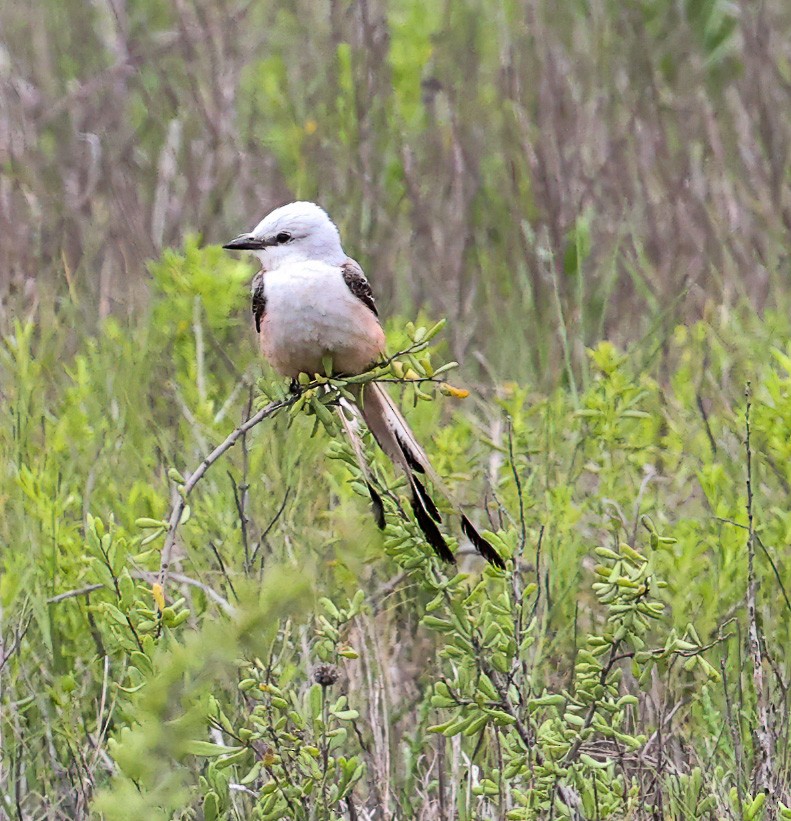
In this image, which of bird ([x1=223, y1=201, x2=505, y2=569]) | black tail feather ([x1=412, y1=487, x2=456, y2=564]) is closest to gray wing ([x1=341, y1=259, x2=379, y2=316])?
bird ([x1=223, y1=201, x2=505, y2=569])

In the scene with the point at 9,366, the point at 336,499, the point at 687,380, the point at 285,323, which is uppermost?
the point at 285,323

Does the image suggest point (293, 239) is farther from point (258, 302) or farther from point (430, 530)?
point (430, 530)

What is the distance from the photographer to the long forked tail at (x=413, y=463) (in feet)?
7.77

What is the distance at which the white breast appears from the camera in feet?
9.57

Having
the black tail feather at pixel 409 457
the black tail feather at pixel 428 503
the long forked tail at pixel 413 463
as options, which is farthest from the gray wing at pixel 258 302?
the black tail feather at pixel 428 503

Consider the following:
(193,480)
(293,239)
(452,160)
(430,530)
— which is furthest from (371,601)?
(452,160)

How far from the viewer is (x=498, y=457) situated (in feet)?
12.7

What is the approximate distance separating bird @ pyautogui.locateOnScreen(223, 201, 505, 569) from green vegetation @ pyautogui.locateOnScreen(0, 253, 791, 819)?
128 millimetres

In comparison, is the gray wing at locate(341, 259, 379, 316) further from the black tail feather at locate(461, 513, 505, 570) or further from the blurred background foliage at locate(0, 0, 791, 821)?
the black tail feather at locate(461, 513, 505, 570)

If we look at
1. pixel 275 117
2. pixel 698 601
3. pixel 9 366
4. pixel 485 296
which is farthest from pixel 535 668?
pixel 275 117

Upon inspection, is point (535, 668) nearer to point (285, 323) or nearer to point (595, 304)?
point (285, 323)

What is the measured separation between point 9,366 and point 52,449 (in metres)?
0.29

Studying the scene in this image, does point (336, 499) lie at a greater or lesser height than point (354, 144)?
lesser

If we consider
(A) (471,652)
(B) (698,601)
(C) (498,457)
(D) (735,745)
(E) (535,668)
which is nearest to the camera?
(A) (471,652)
